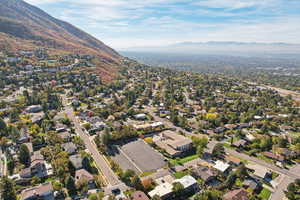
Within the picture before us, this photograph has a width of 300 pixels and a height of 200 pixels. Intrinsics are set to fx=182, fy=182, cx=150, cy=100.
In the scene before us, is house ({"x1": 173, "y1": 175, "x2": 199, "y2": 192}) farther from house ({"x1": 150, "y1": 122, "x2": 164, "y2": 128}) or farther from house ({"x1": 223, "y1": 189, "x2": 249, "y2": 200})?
house ({"x1": 150, "y1": 122, "x2": 164, "y2": 128})

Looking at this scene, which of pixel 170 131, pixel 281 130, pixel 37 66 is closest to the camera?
pixel 170 131

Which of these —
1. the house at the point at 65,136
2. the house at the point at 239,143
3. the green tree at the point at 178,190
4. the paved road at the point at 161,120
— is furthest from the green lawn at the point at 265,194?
the house at the point at 65,136

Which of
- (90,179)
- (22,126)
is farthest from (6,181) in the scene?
(22,126)

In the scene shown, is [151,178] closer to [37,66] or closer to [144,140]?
[144,140]

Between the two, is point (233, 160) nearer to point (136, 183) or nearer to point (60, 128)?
point (136, 183)

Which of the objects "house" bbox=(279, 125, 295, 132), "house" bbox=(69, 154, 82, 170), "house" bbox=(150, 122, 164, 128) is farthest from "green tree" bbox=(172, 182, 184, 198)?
"house" bbox=(279, 125, 295, 132)

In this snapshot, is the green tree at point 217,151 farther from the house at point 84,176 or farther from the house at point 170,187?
the house at point 84,176

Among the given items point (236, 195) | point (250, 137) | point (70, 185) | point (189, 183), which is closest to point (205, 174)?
point (189, 183)
